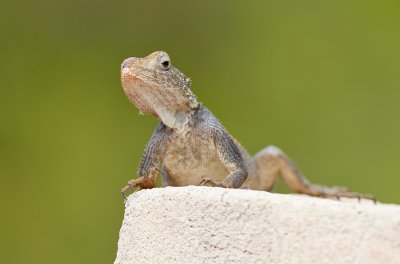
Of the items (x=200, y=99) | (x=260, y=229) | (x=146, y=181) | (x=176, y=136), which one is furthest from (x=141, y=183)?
(x=200, y=99)

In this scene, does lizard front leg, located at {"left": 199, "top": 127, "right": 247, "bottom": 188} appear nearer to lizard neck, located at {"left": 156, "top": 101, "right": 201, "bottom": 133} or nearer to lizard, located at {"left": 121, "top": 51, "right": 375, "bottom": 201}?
lizard, located at {"left": 121, "top": 51, "right": 375, "bottom": 201}

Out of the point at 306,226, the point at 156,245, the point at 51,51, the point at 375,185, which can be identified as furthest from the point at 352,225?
the point at 51,51

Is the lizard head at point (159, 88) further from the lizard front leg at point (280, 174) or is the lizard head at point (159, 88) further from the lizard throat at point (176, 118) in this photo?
the lizard front leg at point (280, 174)

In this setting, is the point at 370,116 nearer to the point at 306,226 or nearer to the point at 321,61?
the point at 321,61

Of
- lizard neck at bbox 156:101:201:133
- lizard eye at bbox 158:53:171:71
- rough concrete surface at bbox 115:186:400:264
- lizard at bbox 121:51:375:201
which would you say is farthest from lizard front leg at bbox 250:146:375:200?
rough concrete surface at bbox 115:186:400:264

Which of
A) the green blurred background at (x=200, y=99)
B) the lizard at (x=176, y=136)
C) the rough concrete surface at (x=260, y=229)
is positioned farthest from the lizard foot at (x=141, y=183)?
the green blurred background at (x=200, y=99)
